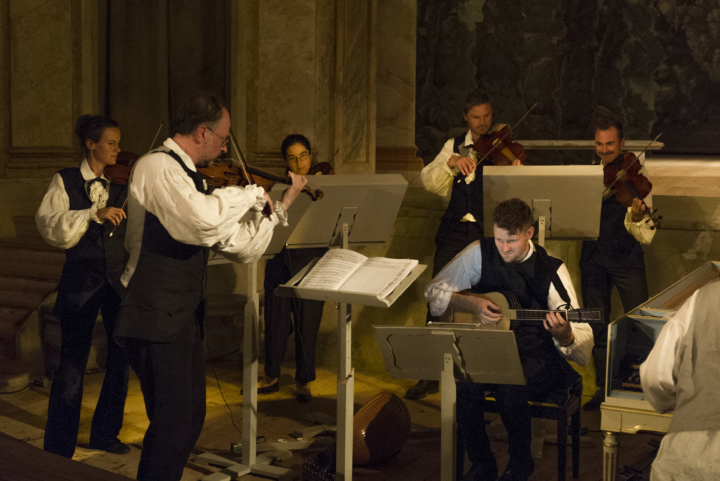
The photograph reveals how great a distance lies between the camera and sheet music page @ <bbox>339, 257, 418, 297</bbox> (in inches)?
117

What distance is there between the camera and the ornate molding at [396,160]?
7.02 m

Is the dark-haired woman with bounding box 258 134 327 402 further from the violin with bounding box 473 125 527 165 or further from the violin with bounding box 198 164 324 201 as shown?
the violin with bounding box 198 164 324 201

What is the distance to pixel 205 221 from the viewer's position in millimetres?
2803

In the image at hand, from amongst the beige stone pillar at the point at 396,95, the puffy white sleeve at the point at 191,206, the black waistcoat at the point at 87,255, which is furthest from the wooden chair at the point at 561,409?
the beige stone pillar at the point at 396,95

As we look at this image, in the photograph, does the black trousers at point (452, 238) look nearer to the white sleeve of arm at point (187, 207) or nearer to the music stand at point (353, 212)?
the music stand at point (353, 212)

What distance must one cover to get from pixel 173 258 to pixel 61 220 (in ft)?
3.30

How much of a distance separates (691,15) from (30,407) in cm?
858

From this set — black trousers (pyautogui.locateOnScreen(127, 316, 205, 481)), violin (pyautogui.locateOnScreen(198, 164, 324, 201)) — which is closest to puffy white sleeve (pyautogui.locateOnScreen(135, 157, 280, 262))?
violin (pyautogui.locateOnScreen(198, 164, 324, 201))

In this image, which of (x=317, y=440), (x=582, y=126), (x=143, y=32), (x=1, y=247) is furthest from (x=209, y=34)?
(x=582, y=126)

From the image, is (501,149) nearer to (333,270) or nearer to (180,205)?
(333,270)

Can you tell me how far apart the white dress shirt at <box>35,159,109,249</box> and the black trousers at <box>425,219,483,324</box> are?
1957 millimetres

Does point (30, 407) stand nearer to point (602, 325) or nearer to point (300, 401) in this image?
point (300, 401)

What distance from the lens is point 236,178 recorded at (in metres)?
3.22

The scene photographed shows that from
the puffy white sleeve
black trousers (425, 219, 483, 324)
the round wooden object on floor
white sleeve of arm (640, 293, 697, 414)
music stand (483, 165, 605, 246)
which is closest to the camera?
white sleeve of arm (640, 293, 697, 414)
